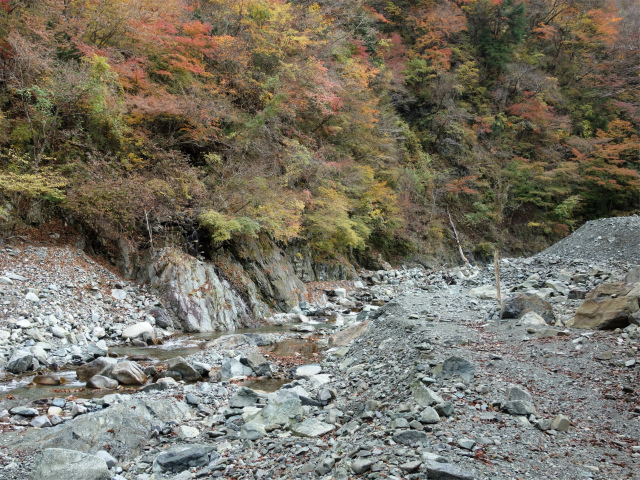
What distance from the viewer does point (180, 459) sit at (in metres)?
3.47

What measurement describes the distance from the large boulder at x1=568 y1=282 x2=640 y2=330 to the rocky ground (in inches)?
11.9

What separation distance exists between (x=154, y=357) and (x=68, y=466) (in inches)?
155

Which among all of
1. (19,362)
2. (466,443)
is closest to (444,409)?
(466,443)

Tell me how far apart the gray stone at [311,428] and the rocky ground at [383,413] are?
2 cm

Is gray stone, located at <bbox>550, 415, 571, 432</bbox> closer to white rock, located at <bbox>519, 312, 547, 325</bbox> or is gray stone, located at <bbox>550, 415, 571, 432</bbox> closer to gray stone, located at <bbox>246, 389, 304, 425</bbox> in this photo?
gray stone, located at <bbox>246, 389, 304, 425</bbox>

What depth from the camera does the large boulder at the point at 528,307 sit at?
7109 mm

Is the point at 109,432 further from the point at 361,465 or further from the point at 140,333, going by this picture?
the point at 140,333

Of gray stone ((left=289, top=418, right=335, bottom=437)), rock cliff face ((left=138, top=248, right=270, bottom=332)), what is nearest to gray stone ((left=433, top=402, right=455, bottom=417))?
gray stone ((left=289, top=418, right=335, bottom=437))

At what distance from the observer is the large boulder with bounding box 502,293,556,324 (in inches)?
280

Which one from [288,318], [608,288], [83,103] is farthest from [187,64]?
[608,288]

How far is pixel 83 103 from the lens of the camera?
1009cm

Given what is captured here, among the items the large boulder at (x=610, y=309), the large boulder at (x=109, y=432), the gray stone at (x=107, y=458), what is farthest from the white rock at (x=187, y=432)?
the large boulder at (x=610, y=309)

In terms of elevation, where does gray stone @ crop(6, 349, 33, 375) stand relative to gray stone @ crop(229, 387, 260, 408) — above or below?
above

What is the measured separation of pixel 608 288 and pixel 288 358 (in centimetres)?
597
